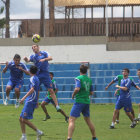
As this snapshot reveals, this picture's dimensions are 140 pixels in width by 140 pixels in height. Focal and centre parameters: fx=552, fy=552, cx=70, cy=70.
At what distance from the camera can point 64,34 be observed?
3447cm

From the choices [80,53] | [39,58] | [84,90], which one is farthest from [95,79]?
[84,90]

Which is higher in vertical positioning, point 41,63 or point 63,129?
point 41,63

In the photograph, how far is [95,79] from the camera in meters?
29.0

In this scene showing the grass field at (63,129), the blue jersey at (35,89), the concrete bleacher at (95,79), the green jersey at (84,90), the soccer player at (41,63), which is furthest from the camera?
the concrete bleacher at (95,79)

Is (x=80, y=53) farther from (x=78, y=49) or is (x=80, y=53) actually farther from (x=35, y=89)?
(x=35, y=89)

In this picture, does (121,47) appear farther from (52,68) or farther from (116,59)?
(52,68)

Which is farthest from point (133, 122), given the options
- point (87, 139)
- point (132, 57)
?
point (132, 57)

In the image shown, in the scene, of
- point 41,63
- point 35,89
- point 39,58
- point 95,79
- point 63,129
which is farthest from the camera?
point 95,79

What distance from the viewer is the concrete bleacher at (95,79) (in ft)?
93.1

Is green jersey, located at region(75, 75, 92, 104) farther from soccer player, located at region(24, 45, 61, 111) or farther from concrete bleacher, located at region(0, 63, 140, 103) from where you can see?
concrete bleacher, located at region(0, 63, 140, 103)

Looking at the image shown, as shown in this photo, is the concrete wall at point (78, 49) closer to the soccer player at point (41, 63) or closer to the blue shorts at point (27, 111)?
the soccer player at point (41, 63)

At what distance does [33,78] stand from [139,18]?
24888mm

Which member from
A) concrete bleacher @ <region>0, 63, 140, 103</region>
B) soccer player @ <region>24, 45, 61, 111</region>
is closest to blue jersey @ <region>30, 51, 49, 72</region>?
soccer player @ <region>24, 45, 61, 111</region>

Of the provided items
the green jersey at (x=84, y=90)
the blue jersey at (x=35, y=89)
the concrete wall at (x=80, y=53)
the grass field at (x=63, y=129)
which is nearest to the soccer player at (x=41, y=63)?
the grass field at (x=63, y=129)
